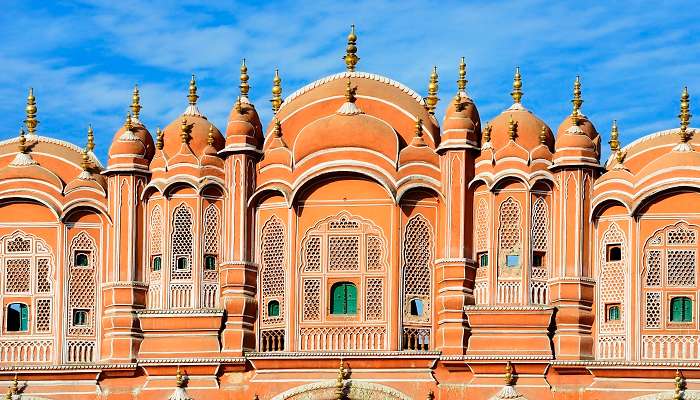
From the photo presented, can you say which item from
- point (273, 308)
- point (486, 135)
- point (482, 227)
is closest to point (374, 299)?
point (273, 308)

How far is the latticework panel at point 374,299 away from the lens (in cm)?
3659

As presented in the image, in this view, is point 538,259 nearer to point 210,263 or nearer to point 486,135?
point 486,135

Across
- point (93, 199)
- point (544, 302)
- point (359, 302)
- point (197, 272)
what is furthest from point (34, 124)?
point (544, 302)

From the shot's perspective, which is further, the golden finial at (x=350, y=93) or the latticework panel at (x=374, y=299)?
the golden finial at (x=350, y=93)

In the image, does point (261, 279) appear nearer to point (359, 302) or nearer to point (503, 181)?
point (359, 302)

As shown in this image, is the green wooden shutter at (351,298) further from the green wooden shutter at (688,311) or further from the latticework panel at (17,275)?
the latticework panel at (17,275)

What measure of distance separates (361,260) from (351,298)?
0.74 meters

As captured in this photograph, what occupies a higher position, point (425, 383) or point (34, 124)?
point (34, 124)

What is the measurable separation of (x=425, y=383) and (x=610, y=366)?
11.0 ft

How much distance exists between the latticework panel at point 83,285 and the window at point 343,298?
505cm

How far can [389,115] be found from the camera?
38.2 metres

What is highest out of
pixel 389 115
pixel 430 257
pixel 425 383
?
pixel 389 115

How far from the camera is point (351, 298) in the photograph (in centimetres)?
3678

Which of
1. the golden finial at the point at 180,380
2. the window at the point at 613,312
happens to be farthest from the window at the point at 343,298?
the window at the point at 613,312
